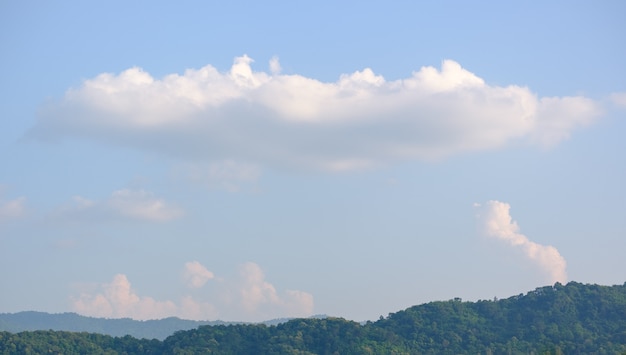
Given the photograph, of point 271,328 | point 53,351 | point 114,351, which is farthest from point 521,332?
point 53,351

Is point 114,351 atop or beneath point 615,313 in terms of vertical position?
beneath

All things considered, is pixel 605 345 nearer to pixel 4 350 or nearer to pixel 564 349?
pixel 564 349

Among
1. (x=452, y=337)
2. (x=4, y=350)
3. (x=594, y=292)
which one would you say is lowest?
(x=4, y=350)

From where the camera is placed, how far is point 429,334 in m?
126

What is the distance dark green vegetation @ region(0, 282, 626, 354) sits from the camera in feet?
389

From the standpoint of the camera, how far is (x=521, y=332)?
123375 mm

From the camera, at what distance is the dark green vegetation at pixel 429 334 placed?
118688mm

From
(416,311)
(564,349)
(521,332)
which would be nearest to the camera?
(564,349)

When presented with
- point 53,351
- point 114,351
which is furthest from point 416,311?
point 53,351

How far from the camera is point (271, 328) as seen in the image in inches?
5049

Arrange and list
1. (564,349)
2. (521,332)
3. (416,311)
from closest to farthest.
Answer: (564,349) < (521,332) < (416,311)

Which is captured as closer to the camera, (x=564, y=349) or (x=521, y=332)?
(x=564, y=349)

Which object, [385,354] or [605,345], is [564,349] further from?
[385,354]

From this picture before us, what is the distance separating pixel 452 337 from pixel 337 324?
17654 millimetres
